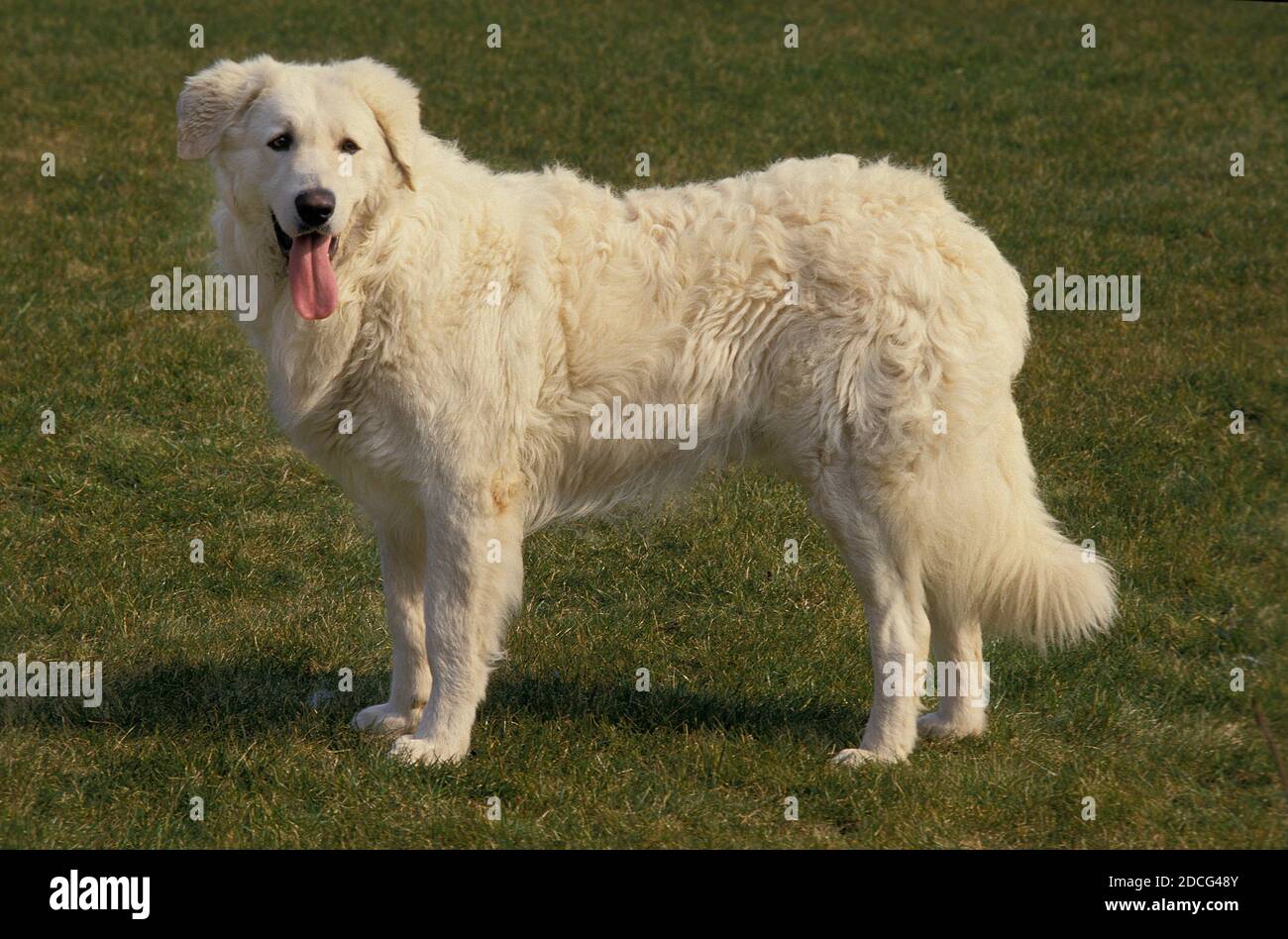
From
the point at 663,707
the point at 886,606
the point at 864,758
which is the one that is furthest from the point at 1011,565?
the point at 663,707

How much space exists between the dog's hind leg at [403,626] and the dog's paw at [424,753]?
0.92 ft

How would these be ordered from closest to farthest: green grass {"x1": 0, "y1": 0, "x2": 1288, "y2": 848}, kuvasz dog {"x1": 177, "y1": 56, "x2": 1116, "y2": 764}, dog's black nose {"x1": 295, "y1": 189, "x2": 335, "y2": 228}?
1. dog's black nose {"x1": 295, "y1": 189, "x2": 335, "y2": 228}
2. kuvasz dog {"x1": 177, "y1": 56, "x2": 1116, "y2": 764}
3. green grass {"x1": 0, "y1": 0, "x2": 1288, "y2": 848}

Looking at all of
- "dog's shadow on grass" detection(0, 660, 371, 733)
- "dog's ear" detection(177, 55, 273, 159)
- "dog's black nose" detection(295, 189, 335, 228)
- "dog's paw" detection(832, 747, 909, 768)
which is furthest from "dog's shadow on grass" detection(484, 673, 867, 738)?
"dog's ear" detection(177, 55, 273, 159)

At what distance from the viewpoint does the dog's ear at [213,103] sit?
4551 mm

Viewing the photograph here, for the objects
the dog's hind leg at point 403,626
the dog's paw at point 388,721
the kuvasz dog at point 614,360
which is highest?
the kuvasz dog at point 614,360

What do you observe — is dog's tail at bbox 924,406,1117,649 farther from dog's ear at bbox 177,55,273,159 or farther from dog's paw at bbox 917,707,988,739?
dog's ear at bbox 177,55,273,159

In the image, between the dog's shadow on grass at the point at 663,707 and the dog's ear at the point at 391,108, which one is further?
the dog's shadow on grass at the point at 663,707

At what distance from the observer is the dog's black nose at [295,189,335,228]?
14.3 ft

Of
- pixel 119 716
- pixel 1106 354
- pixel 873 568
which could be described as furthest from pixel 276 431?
pixel 1106 354

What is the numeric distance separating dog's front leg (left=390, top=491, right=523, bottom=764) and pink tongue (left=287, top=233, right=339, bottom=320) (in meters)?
0.76

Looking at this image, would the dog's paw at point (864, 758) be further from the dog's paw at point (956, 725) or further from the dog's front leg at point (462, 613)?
the dog's front leg at point (462, 613)

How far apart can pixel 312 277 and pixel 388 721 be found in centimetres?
161

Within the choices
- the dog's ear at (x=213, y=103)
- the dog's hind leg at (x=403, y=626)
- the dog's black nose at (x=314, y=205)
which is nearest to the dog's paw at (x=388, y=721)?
the dog's hind leg at (x=403, y=626)

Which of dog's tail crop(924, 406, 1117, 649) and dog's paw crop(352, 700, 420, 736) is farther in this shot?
dog's paw crop(352, 700, 420, 736)
